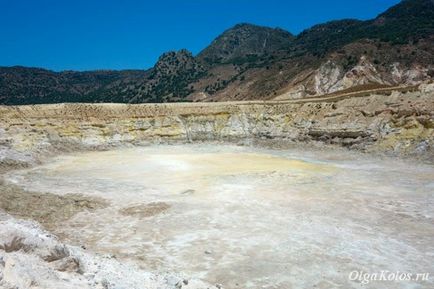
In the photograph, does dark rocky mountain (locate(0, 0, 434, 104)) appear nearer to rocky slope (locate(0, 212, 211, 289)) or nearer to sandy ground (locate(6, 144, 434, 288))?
sandy ground (locate(6, 144, 434, 288))

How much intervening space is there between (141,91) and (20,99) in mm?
42780

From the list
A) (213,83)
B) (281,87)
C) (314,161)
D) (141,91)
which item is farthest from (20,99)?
(314,161)

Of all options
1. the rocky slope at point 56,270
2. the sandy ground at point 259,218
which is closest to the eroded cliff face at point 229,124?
the sandy ground at point 259,218

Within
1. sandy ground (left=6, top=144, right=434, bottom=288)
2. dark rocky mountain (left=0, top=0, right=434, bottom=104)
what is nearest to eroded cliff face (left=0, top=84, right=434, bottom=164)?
sandy ground (left=6, top=144, right=434, bottom=288)

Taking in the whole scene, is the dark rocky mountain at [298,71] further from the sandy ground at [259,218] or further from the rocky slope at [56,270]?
the rocky slope at [56,270]

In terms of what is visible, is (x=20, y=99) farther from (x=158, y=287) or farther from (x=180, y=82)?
(x=158, y=287)

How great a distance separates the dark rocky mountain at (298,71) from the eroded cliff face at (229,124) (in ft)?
56.8

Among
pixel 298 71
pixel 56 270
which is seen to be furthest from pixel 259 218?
pixel 298 71

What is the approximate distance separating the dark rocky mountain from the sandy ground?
33.6 m

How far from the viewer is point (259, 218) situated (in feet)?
45.7

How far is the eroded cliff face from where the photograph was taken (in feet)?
93.9

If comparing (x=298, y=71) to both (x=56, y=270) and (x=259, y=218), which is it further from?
(x=56, y=270)

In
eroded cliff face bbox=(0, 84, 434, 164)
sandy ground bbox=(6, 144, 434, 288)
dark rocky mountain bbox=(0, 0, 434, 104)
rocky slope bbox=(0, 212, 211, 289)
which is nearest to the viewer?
rocky slope bbox=(0, 212, 211, 289)

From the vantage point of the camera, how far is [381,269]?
32.0 feet
